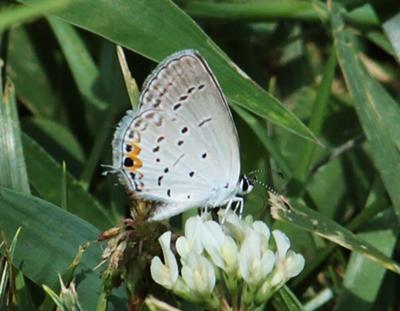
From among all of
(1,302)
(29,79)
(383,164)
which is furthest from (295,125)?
(29,79)

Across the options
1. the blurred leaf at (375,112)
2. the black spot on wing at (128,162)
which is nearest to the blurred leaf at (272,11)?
the blurred leaf at (375,112)

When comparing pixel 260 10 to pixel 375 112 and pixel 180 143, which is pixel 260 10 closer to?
pixel 375 112

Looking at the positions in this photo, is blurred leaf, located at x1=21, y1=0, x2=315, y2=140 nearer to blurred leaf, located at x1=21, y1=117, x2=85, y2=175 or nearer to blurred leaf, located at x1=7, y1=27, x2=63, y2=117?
blurred leaf, located at x1=21, y1=117, x2=85, y2=175

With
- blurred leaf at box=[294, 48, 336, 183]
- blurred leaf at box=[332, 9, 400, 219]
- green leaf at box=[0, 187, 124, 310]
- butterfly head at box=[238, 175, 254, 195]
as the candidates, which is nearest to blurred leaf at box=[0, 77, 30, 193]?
green leaf at box=[0, 187, 124, 310]

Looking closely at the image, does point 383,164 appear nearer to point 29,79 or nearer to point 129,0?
point 129,0

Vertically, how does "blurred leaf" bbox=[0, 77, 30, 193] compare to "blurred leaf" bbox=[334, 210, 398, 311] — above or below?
above
